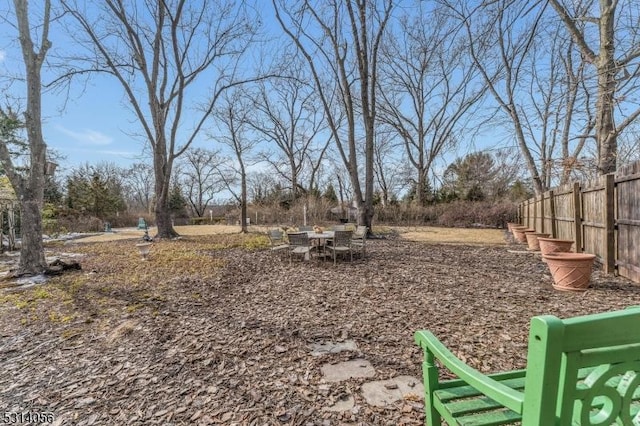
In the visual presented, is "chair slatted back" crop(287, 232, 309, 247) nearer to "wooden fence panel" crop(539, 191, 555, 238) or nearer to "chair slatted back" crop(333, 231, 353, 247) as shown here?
"chair slatted back" crop(333, 231, 353, 247)

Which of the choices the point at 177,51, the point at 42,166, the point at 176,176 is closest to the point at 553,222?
the point at 42,166

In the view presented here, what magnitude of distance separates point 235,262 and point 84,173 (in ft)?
83.1

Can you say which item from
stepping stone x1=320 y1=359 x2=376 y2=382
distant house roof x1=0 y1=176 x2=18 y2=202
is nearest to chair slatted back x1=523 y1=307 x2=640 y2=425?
stepping stone x1=320 y1=359 x2=376 y2=382

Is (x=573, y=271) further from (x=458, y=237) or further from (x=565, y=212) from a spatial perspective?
(x=458, y=237)

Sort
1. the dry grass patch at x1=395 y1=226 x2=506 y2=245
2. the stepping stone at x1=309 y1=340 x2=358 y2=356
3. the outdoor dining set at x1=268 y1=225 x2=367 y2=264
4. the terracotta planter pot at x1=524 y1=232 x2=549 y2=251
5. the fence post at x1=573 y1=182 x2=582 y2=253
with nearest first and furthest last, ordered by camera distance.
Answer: the stepping stone at x1=309 y1=340 x2=358 y2=356 < the fence post at x1=573 y1=182 x2=582 y2=253 < the outdoor dining set at x1=268 y1=225 x2=367 y2=264 < the terracotta planter pot at x1=524 y1=232 x2=549 y2=251 < the dry grass patch at x1=395 y1=226 x2=506 y2=245

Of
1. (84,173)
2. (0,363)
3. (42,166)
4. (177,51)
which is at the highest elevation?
(177,51)

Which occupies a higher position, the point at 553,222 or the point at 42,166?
the point at 42,166

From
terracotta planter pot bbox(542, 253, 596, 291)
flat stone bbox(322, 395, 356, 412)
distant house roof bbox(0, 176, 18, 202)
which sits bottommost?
flat stone bbox(322, 395, 356, 412)

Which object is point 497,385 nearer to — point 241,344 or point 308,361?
point 308,361

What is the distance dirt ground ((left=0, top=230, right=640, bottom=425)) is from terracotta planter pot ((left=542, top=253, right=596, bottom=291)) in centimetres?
19

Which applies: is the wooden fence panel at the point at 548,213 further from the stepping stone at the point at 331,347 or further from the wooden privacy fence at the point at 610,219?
the stepping stone at the point at 331,347

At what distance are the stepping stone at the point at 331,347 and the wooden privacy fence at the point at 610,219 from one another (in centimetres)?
435

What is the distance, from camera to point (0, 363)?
2932mm

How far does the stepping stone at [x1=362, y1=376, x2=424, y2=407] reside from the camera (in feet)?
7.07
